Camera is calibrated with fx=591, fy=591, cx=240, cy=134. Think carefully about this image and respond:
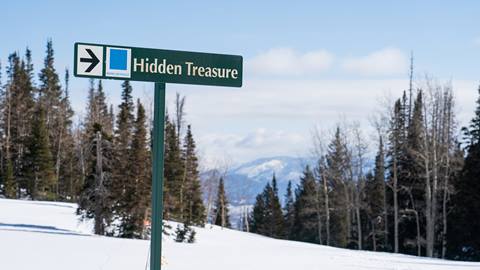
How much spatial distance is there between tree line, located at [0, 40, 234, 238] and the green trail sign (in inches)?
900

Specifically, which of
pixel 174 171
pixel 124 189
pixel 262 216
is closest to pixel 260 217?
pixel 262 216

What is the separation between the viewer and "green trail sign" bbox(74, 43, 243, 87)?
17.0 ft

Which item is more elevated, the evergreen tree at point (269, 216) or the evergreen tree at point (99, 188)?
the evergreen tree at point (99, 188)

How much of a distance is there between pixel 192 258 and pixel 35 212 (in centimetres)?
2159

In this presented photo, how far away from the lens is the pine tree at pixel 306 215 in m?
57.8

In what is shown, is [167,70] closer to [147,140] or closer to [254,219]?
[147,140]

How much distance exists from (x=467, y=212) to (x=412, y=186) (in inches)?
254

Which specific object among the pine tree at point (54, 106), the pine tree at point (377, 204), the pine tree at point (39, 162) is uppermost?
the pine tree at point (54, 106)

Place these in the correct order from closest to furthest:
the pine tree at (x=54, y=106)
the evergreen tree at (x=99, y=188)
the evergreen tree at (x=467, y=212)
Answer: the evergreen tree at (x=99, y=188), the evergreen tree at (x=467, y=212), the pine tree at (x=54, y=106)

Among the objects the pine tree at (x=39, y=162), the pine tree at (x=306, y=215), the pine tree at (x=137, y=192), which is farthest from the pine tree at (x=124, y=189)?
the pine tree at (x=306, y=215)

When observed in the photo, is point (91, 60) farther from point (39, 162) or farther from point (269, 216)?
point (269, 216)

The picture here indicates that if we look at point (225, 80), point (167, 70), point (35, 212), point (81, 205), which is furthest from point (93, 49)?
point (35, 212)

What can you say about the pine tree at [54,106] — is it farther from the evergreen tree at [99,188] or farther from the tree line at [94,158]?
the evergreen tree at [99,188]

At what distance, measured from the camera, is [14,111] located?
2331 inches
